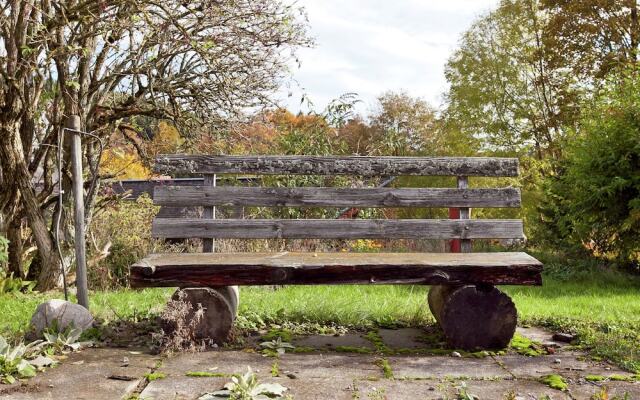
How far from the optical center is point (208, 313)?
15.5ft

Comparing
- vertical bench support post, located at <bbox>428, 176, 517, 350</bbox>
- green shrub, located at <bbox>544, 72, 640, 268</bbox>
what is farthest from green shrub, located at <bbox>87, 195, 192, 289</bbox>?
green shrub, located at <bbox>544, 72, 640, 268</bbox>

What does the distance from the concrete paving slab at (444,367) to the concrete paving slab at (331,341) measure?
513 mm

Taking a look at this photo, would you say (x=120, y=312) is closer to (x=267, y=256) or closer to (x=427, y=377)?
(x=267, y=256)

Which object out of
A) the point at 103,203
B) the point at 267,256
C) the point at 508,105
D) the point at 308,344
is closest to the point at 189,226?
the point at 267,256

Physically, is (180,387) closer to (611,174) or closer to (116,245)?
(116,245)

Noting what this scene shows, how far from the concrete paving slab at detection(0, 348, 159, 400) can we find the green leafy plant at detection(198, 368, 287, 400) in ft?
1.73

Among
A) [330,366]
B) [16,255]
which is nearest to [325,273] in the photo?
[330,366]

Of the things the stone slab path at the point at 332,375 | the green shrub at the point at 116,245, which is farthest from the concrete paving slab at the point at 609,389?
the green shrub at the point at 116,245

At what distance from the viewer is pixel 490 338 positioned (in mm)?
4805

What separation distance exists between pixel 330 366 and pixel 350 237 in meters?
1.62

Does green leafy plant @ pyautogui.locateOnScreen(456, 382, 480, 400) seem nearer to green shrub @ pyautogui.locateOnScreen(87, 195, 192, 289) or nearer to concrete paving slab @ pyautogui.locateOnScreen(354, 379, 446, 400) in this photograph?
concrete paving slab @ pyautogui.locateOnScreen(354, 379, 446, 400)

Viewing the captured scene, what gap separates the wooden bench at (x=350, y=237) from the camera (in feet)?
15.2

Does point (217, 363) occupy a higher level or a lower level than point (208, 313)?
lower

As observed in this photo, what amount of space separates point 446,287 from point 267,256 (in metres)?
1.42
